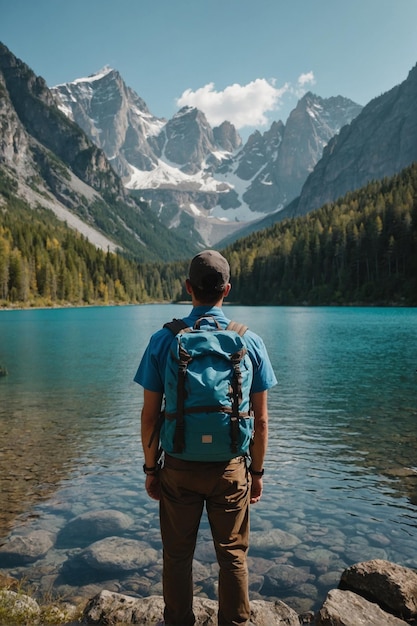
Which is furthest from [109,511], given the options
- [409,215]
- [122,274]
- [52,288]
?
[122,274]

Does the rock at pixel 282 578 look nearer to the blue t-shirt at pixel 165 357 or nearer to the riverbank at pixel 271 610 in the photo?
the riverbank at pixel 271 610

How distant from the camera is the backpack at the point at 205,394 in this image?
462 centimetres

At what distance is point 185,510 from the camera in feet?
15.7

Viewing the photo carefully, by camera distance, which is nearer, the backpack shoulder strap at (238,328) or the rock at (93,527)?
the backpack shoulder strap at (238,328)

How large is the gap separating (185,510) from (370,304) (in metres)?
122

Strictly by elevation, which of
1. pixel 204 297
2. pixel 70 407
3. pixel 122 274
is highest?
pixel 122 274

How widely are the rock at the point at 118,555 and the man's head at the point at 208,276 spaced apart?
574 cm

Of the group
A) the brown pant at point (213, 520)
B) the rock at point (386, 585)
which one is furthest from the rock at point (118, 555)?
the brown pant at point (213, 520)

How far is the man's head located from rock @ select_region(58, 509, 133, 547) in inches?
262

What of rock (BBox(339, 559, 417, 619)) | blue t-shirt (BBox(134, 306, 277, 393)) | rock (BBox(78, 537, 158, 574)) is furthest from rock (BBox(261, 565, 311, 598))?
blue t-shirt (BBox(134, 306, 277, 393))

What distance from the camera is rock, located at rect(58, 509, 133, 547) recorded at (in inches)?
371

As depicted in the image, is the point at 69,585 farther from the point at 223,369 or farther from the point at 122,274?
the point at 122,274

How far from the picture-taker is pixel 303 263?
15250cm

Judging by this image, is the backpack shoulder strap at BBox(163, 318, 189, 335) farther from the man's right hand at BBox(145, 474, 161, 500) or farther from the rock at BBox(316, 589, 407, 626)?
the rock at BBox(316, 589, 407, 626)
